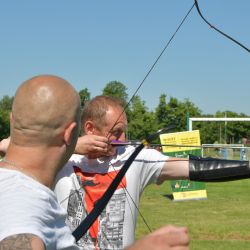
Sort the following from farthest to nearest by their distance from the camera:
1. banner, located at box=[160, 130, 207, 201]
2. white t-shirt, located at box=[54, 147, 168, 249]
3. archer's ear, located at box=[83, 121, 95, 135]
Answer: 1. banner, located at box=[160, 130, 207, 201]
2. archer's ear, located at box=[83, 121, 95, 135]
3. white t-shirt, located at box=[54, 147, 168, 249]

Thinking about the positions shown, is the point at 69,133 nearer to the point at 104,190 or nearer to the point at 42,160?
the point at 42,160

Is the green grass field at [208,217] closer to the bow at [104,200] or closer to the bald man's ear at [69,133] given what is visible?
the bow at [104,200]

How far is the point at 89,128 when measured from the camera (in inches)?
114

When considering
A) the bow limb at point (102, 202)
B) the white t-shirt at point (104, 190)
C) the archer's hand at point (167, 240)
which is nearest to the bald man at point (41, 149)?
the archer's hand at point (167, 240)

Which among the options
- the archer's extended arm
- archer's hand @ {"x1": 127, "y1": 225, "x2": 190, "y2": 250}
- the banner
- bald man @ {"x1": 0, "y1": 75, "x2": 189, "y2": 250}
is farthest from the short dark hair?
the banner

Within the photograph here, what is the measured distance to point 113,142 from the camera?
276 cm

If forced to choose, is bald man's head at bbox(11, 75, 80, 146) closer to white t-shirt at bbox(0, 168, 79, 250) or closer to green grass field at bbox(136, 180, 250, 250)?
white t-shirt at bbox(0, 168, 79, 250)

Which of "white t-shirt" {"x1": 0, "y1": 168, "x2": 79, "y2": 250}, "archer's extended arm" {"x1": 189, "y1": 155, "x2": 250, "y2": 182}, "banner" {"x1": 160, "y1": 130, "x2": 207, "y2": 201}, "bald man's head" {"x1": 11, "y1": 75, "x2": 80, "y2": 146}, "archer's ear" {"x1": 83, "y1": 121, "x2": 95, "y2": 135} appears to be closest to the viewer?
"white t-shirt" {"x1": 0, "y1": 168, "x2": 79, "y2": 250}

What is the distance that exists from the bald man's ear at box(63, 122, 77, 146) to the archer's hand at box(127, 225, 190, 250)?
356mm

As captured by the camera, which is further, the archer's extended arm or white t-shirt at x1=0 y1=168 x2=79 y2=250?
the archer's extended arm

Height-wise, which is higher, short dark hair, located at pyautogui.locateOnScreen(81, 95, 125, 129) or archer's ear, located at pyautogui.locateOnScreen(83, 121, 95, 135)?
short dark hair, located at pyautogui.locateOnScreen(81, 95, 125, 129)

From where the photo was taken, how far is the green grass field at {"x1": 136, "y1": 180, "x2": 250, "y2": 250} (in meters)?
7.30

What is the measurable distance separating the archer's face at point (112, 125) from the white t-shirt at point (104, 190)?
0.34 feet

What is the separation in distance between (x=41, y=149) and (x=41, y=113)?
10 cm
